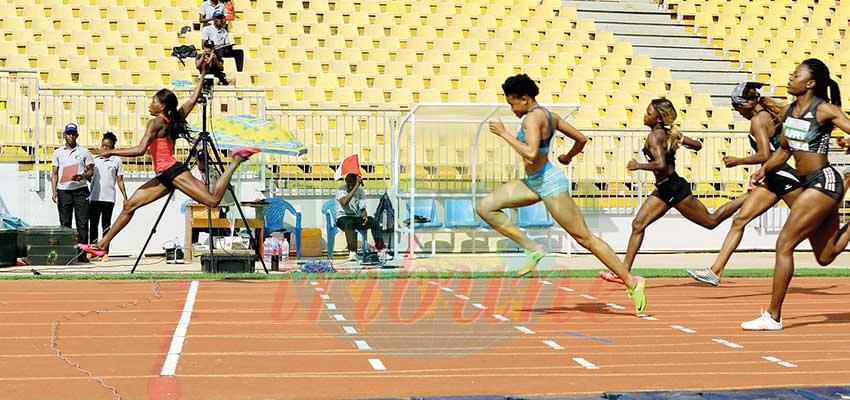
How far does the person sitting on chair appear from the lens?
16734 mm

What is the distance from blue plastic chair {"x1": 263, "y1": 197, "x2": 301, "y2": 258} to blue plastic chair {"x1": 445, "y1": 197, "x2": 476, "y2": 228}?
83.6 inches

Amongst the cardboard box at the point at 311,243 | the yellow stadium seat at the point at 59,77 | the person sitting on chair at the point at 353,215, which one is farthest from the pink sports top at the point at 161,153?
the yellow stadium seat at the point at 59,77

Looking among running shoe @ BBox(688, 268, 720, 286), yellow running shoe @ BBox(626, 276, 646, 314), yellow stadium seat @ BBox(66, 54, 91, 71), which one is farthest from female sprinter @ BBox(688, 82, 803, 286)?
yellow stadium seat @ BBox(66, 54, 91, 71)

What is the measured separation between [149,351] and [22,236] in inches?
339

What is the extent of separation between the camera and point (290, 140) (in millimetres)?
17031

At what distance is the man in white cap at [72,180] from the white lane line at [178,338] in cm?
484

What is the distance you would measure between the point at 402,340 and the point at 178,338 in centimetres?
153

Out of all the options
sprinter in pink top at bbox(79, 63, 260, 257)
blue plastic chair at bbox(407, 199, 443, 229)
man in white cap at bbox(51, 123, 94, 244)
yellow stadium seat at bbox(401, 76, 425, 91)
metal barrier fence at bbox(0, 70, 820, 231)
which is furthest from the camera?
yellow stadium seat at bbox(401, 76, 425, 91)

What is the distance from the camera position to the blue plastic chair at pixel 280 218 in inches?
699

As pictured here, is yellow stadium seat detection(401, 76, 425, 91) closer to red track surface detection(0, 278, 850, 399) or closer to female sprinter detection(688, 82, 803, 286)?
red track surface detection(0, 278, 850, 399)

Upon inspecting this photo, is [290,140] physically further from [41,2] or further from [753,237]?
[41,2]

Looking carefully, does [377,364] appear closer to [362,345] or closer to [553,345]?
[362,345]

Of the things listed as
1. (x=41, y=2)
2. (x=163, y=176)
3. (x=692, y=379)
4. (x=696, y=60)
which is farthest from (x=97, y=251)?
(x=696, y=60)

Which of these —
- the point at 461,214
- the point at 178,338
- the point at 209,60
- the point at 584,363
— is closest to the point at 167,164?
the point at 209,60
